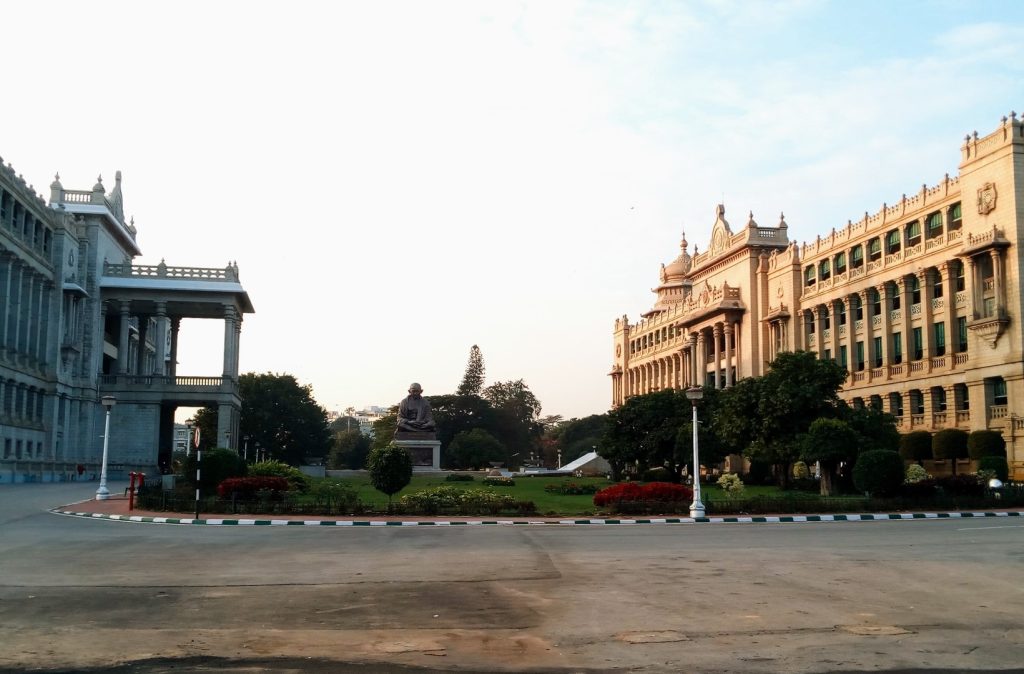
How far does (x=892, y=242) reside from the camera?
57.1 metres

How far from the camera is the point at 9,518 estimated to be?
2486 cm

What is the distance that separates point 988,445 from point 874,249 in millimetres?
18796

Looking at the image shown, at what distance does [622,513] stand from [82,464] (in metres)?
45.7

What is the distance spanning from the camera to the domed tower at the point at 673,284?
98000 mm

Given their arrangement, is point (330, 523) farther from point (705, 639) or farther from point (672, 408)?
point (672, 408)

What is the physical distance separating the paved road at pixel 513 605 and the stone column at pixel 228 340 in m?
53.8

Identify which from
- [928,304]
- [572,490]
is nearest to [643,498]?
[572,490]

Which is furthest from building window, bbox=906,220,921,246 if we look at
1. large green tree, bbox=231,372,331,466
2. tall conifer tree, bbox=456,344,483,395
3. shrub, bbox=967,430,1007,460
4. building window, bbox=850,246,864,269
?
tall conifer tree, bbox=456,344,483,395

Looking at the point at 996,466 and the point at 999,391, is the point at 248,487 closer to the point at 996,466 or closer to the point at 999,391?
the point at 996,466

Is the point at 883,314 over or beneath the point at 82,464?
over

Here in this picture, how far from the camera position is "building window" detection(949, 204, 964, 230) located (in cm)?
4997

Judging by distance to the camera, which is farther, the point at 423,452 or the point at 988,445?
the point at 423,452

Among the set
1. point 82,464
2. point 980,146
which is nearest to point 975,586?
point 980,146

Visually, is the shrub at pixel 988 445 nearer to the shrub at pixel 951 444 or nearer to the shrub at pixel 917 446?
the shrub at pixel 951 444
